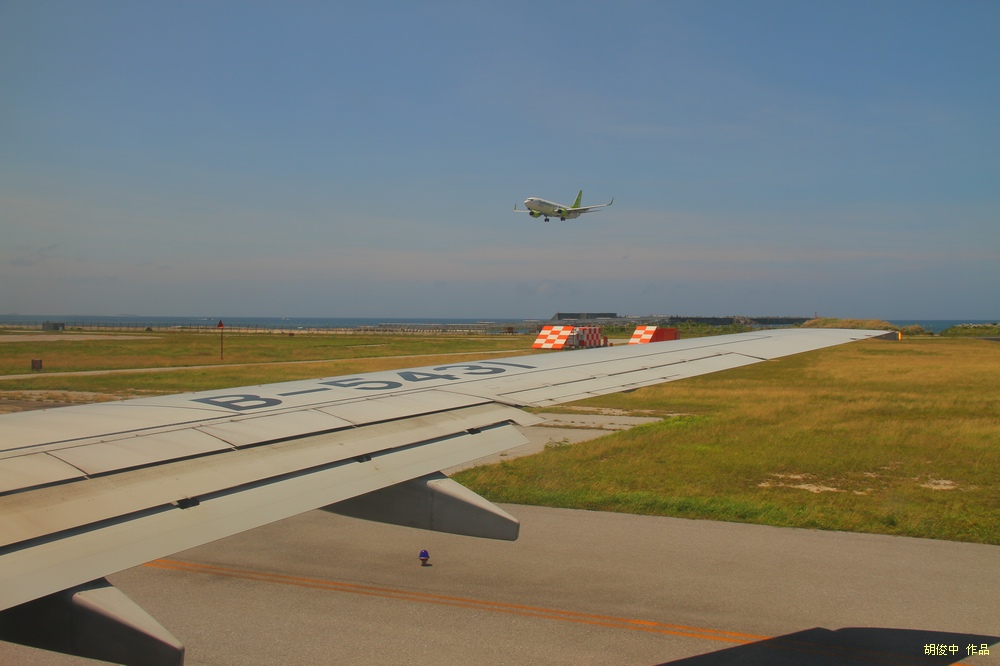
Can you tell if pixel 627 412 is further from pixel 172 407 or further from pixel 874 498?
pixel 172 407

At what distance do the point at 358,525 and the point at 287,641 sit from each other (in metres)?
3.64

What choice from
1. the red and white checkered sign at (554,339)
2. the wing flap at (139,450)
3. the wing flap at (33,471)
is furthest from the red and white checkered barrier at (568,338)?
the wing flap at (33,471)

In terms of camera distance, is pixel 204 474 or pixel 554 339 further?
pixel 554 339

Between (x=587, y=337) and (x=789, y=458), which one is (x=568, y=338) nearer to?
(x=587, y=337)

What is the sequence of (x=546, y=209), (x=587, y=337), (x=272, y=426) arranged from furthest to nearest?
(x=546, y=209) < (x=587, y=337) < (x=272, y=426)

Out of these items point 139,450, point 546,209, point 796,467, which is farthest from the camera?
point 546,209

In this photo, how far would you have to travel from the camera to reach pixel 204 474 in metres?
3.57

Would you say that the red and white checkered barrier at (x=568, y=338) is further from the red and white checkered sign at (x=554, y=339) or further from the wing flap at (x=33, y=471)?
the wing flap at (x=33, y=471)

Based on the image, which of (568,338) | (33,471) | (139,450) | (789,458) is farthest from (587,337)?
(33,471)

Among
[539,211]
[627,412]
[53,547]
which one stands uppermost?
[539,211]

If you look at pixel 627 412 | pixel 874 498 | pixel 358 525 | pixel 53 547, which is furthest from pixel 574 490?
pixel 627 412

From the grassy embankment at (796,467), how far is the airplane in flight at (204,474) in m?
4.87

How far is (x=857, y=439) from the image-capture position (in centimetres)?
1617

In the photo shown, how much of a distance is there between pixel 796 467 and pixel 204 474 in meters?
12.0
